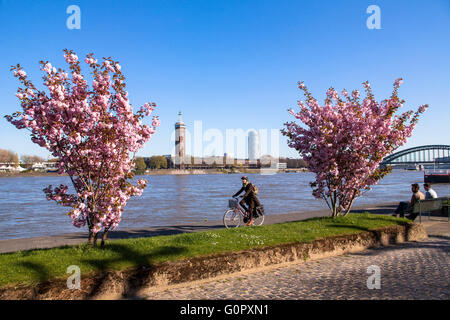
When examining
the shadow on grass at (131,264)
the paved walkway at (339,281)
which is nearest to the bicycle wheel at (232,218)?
the paved walkway at (339,281)

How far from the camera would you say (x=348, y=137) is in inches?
507

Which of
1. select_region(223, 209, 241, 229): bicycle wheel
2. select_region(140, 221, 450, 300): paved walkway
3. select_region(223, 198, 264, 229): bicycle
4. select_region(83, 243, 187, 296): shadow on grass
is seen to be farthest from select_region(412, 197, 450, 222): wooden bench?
select_region(83, 243, 187, 296): shadow on grass

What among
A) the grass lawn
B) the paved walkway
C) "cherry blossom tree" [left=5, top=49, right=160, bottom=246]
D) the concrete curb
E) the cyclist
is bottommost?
the paved walkway

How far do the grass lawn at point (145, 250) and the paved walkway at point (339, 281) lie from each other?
0.73 metres

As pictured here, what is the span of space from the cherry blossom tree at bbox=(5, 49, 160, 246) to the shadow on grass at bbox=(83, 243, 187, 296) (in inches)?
36.4

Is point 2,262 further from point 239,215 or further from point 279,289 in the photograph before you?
point 239,215

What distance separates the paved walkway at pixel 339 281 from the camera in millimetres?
6883

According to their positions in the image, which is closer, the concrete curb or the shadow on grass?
the concrete curb

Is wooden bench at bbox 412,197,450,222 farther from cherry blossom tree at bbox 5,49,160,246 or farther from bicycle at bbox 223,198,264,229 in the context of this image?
cherry blossom tree at bbox 5,49,160,246

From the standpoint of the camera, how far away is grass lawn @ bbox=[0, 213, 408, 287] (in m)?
6.71
